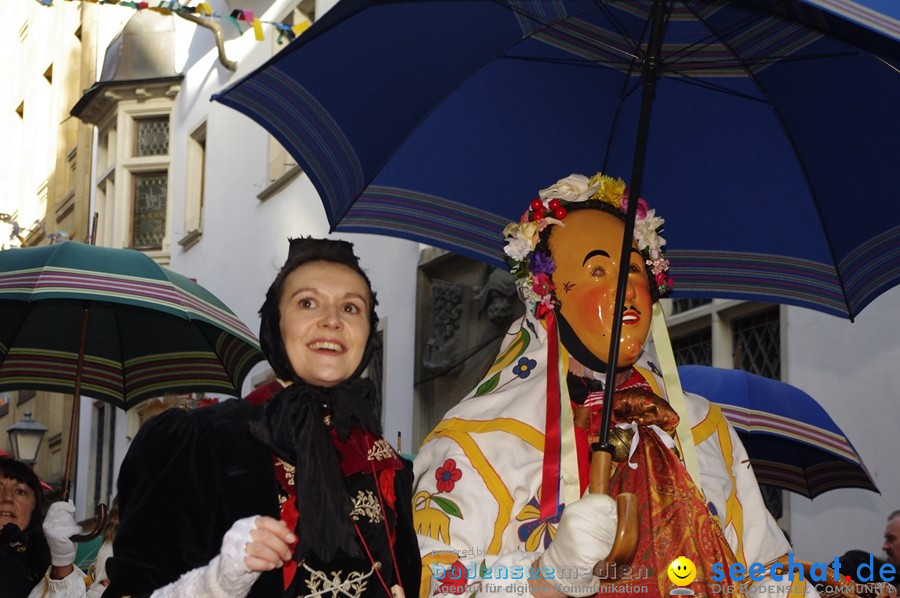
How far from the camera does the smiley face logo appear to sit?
421 centimetres

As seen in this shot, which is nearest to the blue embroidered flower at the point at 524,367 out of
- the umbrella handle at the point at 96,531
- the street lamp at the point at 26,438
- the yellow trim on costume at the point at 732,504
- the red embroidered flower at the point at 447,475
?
the red embroidered flower at the point at 447,475

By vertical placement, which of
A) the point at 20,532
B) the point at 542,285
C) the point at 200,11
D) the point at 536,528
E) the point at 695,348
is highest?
the point at 200,11

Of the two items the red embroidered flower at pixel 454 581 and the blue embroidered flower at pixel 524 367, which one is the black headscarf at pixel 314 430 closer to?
the red embroidered flower at pixel 454 581

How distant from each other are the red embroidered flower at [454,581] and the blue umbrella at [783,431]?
131 inches

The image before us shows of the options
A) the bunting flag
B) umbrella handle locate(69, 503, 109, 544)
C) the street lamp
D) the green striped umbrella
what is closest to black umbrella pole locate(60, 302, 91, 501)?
the green striped umbrella

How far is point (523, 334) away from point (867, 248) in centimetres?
124

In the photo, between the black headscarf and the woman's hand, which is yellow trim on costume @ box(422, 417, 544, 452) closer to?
the black headscarf

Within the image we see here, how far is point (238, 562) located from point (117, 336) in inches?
155

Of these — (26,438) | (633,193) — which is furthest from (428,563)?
(26,438)

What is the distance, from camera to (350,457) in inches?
162

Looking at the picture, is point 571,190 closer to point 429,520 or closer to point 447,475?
point 447,475

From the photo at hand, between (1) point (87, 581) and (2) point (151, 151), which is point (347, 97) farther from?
(2) point (151, 151)

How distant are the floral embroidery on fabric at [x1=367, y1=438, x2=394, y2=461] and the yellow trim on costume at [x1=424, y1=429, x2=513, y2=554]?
12.3 inches

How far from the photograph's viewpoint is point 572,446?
14.6 ft
